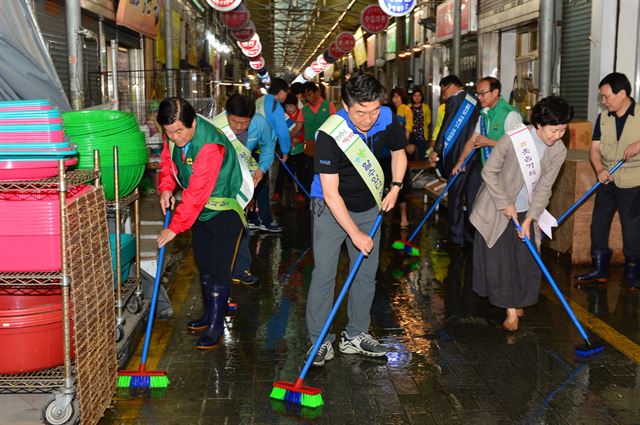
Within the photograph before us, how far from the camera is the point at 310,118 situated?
13141 mm

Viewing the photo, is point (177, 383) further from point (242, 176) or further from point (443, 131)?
point (443, 131)

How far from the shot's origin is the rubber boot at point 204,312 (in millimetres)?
5848

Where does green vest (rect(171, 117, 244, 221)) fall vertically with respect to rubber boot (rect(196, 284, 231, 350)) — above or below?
above

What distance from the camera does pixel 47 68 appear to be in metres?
6.11

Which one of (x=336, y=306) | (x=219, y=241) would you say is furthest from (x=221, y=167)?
(x=336, y=306)

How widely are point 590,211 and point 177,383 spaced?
16.7ft

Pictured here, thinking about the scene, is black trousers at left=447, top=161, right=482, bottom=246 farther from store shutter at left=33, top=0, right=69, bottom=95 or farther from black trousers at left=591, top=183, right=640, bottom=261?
store shutter at left=33, top=0, right=69, bottom=95

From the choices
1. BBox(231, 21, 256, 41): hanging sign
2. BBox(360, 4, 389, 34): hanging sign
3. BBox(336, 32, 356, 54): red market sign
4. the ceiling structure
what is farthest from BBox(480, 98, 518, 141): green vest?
BBox(336, 32, 356, 54): red market sign

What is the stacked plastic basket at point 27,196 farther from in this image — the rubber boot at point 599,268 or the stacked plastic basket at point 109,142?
the rubber boot at point 599,268

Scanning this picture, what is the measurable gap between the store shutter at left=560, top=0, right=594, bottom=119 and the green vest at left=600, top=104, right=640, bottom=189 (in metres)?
4.48

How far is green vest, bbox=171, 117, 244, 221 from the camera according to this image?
17.3ft

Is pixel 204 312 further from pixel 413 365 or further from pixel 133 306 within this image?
pixel 413 365

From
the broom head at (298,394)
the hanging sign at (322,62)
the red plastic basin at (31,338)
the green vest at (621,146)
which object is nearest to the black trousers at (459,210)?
the green vest at (621,146)

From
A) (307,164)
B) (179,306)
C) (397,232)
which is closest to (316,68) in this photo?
(307,164)
